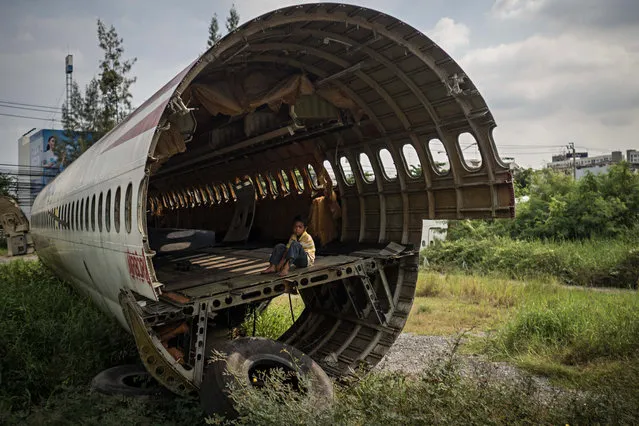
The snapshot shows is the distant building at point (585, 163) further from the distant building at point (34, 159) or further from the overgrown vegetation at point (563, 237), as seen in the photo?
the distant building at point (34, 159)

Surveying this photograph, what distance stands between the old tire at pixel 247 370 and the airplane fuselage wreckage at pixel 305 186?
0.10ft

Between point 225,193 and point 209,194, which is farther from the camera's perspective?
point 209,194

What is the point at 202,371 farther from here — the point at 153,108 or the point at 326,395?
the point at 153,108

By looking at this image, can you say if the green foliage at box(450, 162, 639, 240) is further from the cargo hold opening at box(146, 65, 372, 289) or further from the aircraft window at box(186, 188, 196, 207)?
the cargo hold opening at box(146, 65, 372, 289)

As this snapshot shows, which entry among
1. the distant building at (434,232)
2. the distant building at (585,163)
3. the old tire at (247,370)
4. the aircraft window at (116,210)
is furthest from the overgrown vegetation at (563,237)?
the distant building at (585,163)

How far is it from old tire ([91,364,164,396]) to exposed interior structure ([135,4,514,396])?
4.86 ft

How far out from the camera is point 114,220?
8.38m

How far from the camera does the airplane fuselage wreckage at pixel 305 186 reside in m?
7.56

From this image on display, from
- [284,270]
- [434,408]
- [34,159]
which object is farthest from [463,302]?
[34,159]

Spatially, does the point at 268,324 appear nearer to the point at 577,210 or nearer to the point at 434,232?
the point at 577,210

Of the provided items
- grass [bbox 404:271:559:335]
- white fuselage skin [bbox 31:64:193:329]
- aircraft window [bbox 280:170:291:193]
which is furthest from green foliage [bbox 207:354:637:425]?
aircraft window [bbox 280:170:291:193]

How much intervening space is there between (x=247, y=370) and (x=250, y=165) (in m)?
8.99

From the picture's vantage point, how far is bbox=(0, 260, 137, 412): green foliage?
29.7 feet

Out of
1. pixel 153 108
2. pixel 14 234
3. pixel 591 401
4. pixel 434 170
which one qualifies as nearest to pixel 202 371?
pixel 153 108
